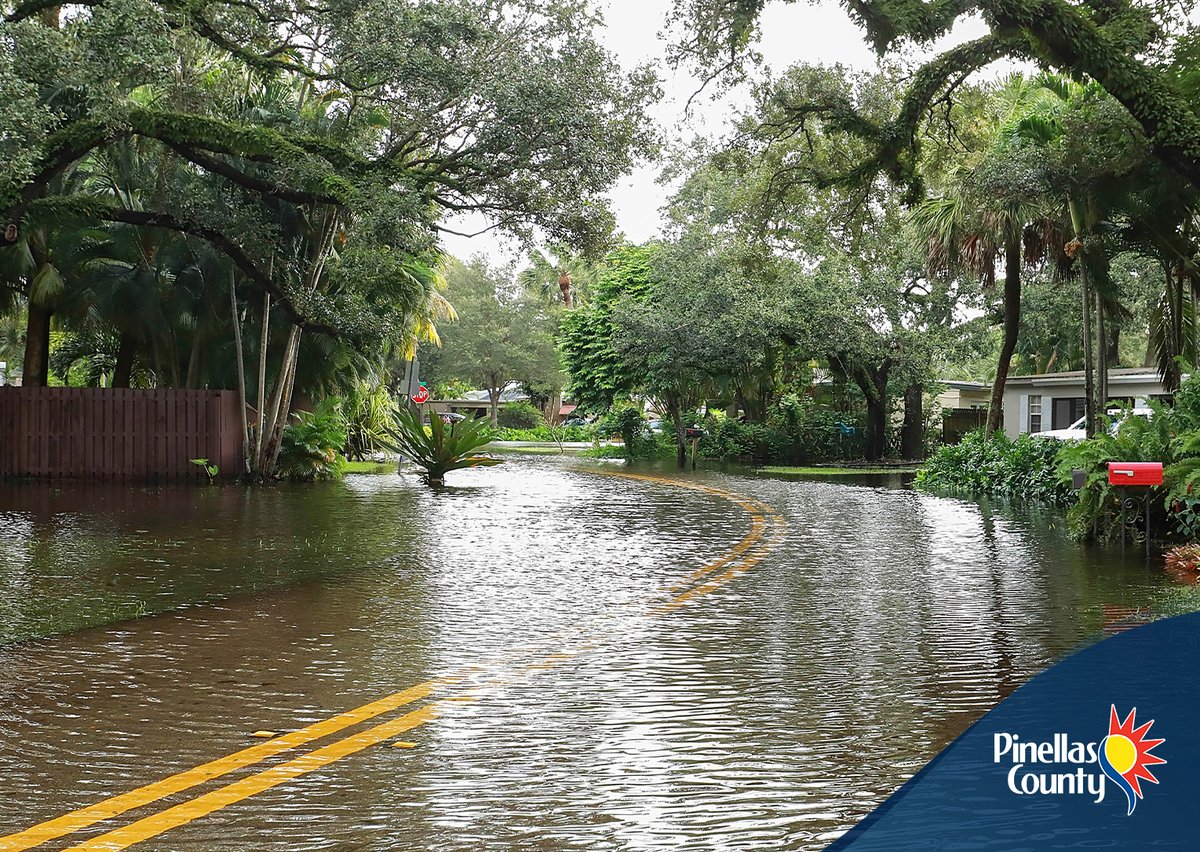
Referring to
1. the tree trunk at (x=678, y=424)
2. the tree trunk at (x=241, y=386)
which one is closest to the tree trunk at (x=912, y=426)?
the tree trunk at (x=678, y=424)

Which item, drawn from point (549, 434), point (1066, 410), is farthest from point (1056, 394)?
point (549, 434)

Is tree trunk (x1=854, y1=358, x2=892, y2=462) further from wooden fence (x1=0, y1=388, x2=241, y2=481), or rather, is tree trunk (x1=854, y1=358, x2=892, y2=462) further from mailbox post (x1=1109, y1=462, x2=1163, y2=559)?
mailbox post (x1=1109, y1=462, x2=1163, y2=559)

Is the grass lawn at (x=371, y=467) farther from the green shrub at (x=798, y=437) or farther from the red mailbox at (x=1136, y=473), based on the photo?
the red mailbox at (x=1136, y=473)

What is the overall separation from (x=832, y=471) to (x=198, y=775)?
101ft

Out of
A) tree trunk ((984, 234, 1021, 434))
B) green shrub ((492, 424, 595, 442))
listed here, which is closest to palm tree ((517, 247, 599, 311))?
green shrub ((492, 424, 595, 442))

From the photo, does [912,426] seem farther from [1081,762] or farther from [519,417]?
[519,417]

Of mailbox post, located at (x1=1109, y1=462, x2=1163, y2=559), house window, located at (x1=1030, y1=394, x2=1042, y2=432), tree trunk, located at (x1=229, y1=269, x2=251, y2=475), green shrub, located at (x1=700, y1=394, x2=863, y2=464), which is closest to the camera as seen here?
mailbox post, located at (x1=1109, y1=462, x2=1163, y2=559)

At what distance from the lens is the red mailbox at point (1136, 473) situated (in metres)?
13.9

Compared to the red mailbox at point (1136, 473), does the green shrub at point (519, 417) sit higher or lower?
higher

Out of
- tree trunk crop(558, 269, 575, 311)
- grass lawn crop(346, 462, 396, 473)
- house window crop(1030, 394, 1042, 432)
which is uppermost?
tree trunk crop(558, 269, 575, 311)

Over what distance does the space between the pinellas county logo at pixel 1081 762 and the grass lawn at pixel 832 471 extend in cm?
2734

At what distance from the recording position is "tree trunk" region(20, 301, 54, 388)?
95.3ft

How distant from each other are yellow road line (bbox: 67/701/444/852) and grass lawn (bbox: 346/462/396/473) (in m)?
26.5

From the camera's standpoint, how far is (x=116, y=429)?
27000 mm
